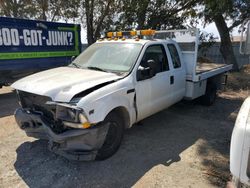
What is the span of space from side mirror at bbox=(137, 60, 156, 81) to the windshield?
204mm

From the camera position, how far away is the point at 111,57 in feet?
15.7

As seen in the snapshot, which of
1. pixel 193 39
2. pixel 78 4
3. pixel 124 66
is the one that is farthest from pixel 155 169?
pixel 78 4

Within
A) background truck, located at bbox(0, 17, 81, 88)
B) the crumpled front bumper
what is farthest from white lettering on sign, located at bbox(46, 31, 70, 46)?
the crumpled front bumper

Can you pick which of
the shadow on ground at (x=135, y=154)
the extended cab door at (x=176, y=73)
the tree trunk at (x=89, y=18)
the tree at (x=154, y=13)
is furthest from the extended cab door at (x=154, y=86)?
the tree trunk at (x=89, y=18)

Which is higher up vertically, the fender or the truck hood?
the truck hood

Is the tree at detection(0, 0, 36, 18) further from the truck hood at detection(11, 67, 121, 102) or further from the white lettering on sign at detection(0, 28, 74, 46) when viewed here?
the truck hood at detection(11, 67, 121, 102)

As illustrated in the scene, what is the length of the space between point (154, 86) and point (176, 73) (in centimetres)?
96

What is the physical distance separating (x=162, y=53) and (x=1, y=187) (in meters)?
3.80

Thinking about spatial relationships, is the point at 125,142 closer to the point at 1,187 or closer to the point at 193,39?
the point at 1,187

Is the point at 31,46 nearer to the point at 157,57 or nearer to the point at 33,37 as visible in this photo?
the point at 33,37

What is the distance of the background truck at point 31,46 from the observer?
7781 millimetres

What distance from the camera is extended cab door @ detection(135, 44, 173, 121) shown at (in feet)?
15.0

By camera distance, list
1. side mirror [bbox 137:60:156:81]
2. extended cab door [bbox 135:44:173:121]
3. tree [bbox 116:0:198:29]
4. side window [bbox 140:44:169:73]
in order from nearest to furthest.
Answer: side mirror [bbox 137:60:156:81] < extended cab door [bbox 135:44:173:121] < side window [bbox 140:44:169:73] < tree [bbox 116:0:198:29]

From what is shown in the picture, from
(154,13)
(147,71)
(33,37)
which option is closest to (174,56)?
(147,71)
